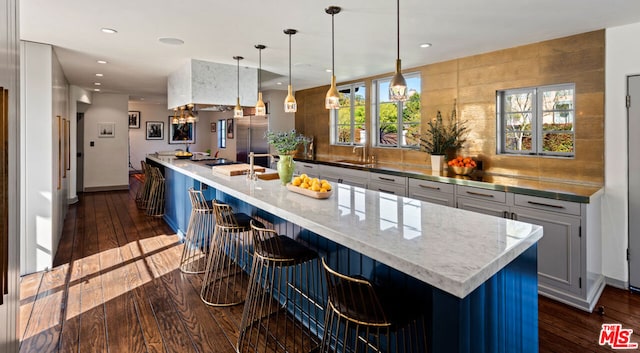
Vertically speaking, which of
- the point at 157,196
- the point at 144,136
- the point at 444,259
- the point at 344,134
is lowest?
the point at 157,196

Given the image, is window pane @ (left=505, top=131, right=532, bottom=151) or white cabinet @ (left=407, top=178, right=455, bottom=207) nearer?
white cabinet @ (left=407, top=178, right=455, bottom=207)

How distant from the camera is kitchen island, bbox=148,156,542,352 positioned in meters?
1.37

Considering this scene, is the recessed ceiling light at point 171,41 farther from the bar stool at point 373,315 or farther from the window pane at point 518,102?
the window pane at point 518,102

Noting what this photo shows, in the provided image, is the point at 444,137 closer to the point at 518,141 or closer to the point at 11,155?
the point at 518,141

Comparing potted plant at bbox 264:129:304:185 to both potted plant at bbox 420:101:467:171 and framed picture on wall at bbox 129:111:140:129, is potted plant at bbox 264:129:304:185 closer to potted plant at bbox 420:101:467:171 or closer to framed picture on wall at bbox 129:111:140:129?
potted plant at bbox 420:101:467:171

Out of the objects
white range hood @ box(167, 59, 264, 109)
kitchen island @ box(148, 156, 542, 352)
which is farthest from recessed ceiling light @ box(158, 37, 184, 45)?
kitchen island @ box(148, 156, 542, 352)

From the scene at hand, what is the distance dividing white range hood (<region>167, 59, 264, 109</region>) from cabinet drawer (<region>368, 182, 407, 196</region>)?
2.10 m

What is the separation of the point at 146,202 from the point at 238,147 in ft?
7.79

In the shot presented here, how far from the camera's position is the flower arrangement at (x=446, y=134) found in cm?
449

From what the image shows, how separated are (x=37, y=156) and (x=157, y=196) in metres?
2.66

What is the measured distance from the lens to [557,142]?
12.2 feet

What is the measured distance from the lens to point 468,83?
14.4 ft

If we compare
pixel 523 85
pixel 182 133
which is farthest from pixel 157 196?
pixel 182 133

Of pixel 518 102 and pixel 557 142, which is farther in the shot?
pixel 518 102
